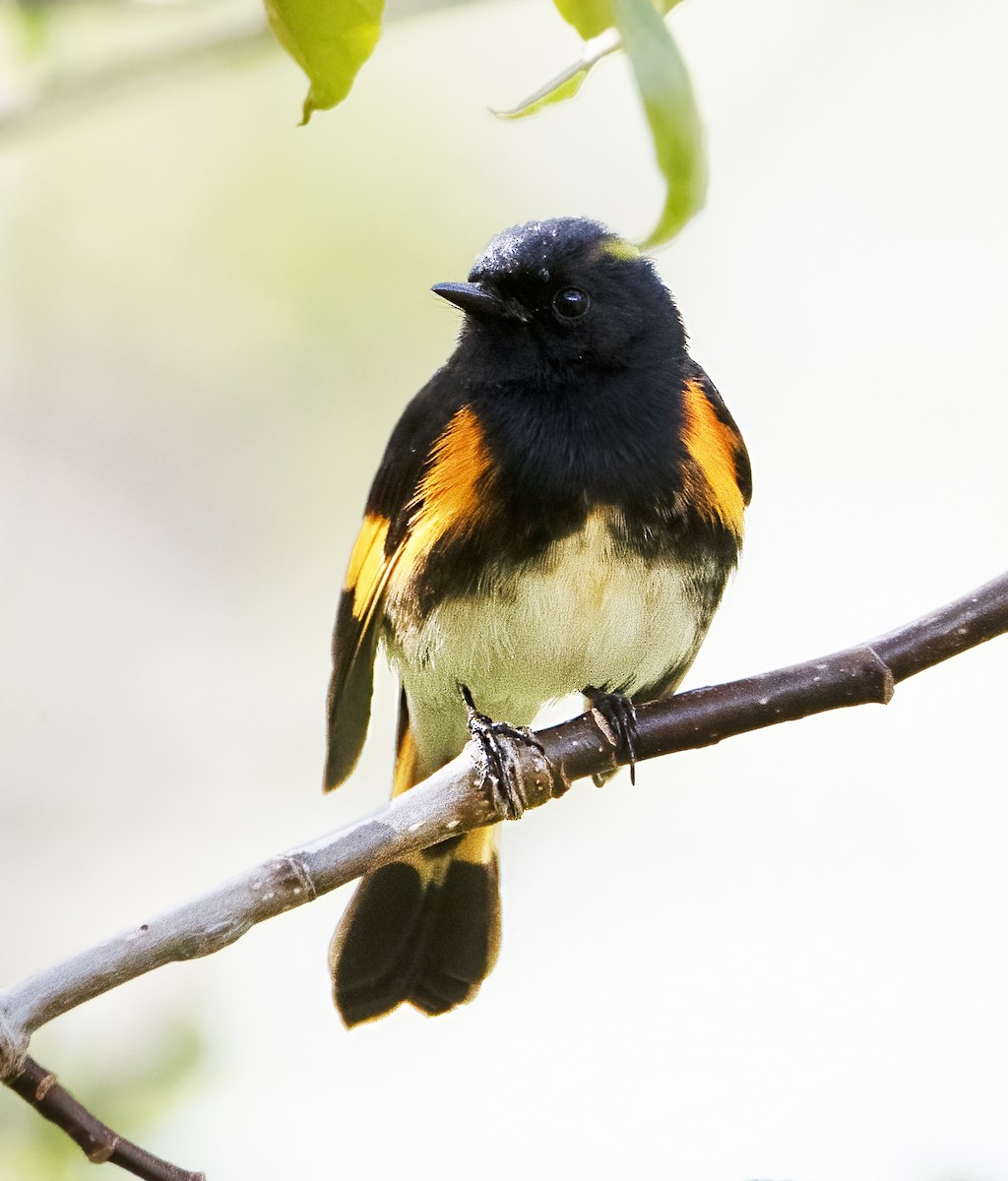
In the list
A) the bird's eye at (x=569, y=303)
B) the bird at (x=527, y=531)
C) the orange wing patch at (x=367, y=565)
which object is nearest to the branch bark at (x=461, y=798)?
the bird at (x=527, y=531)

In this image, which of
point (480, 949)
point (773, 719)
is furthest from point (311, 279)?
point (773, 719)

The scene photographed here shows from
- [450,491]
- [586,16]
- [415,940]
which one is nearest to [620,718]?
[450,491]

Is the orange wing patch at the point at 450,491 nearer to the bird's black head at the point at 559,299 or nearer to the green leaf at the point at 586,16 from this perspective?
the bird's black head at the point at 559,299

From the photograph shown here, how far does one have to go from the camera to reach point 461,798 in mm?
1194

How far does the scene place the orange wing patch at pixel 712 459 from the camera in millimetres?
1589

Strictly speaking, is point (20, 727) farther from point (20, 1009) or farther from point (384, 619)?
point (20, 1009)

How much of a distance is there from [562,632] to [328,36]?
932 millimetres

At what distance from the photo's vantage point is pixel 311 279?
7.66 ft

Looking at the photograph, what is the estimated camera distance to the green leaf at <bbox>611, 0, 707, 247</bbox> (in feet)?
2.19

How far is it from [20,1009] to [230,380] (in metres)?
1.58

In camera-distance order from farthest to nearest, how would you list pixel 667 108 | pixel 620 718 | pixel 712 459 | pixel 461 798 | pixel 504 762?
pixel 712 459 < pixel 620 718 < pixel 504 762 < pixel 461 798 < pixel 667 108

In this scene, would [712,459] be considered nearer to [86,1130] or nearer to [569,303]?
[569,303]

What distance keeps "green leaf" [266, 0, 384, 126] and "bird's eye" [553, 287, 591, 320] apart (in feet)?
2.98

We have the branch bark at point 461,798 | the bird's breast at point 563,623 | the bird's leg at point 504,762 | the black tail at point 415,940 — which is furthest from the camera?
the black tail at point 415,940
